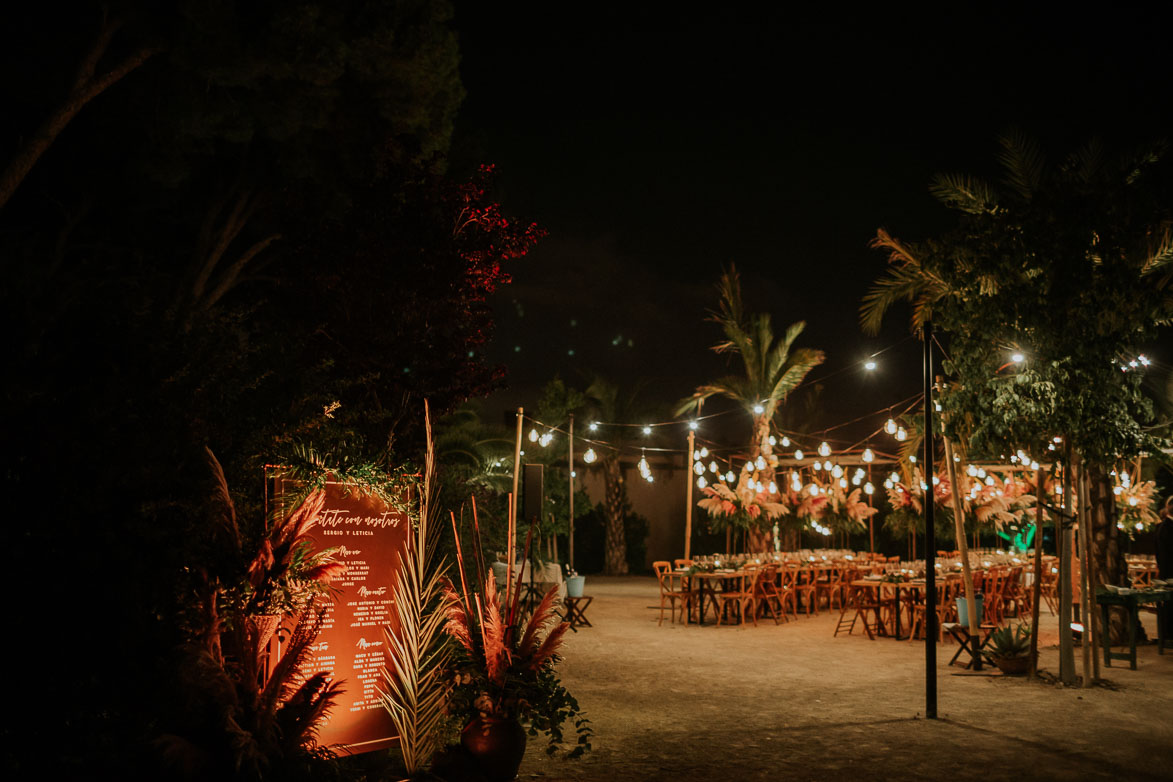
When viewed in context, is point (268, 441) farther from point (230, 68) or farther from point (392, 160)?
point (230, 68)

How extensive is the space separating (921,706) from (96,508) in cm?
693

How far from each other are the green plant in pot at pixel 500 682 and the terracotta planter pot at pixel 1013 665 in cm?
559

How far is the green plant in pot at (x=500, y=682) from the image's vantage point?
5.78 m

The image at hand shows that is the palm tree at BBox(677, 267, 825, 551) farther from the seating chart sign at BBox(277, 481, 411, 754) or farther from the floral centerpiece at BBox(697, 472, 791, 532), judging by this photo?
the seating chart sign at BBox(277, 481, 411, 754)

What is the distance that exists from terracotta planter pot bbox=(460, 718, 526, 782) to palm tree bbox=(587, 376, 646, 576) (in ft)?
65.8

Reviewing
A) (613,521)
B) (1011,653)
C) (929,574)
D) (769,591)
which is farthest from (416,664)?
(613,521)

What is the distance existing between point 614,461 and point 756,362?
7.11 metres

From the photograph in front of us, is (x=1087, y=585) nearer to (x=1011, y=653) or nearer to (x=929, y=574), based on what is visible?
(x=1011, y=653)

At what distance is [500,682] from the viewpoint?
19.3 ft

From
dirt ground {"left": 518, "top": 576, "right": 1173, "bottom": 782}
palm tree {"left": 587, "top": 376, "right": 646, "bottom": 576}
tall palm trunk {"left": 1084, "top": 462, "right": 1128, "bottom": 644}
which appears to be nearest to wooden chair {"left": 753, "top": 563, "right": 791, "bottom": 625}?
dirt ground {"left": 518, "top": 576, "right": 1173, "bottom": 782}

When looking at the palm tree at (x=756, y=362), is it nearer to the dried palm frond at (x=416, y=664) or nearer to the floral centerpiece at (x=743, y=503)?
the floral centerpiece at (x=743, y=503)

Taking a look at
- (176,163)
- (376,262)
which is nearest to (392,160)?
(376,262)

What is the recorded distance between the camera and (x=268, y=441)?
529 cm

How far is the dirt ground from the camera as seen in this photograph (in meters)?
6.09
